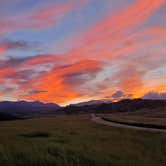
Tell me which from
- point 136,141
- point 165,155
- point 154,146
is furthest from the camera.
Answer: point 136,141

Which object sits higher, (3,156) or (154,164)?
(3,156)

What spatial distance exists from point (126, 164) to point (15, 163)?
454 cm

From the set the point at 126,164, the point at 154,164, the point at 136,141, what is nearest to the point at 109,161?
the point at 126,164

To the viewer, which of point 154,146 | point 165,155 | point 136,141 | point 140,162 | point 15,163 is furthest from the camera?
point 136,141

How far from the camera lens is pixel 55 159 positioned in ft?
41.9

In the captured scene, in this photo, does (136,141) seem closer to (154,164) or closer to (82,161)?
(154,164)

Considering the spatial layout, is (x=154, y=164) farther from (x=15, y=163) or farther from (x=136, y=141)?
(x=136, y=141)

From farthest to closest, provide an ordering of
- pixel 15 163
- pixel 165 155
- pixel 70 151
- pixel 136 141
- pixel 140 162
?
pixel 136 141
pixel 165 155
pixel 70 151
pixel 140 162
pixel 15 163

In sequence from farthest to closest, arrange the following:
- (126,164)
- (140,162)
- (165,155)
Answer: (165,155)
(140,162)
(126,164)

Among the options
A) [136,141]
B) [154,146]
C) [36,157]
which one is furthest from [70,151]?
[136,141]

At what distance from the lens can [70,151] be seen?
1605 cm

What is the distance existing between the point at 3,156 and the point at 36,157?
1.32 meters

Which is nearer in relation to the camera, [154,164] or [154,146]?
[154,164]

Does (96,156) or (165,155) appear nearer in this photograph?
(96,156)
